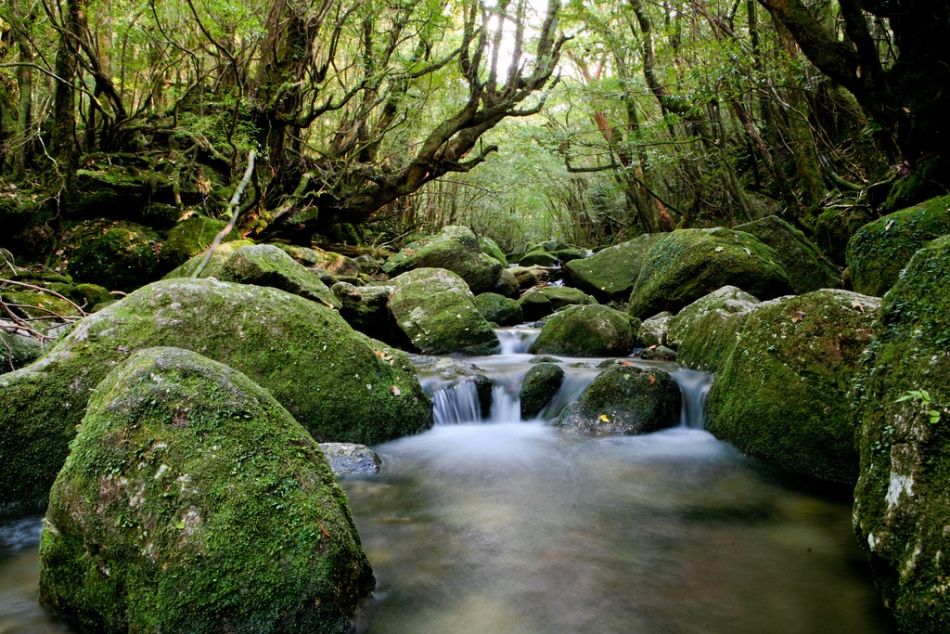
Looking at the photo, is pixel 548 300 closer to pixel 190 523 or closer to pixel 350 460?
pixel 350 460

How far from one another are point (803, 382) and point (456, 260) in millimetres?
9747

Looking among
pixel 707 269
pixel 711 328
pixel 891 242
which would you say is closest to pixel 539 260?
pixel 707 269

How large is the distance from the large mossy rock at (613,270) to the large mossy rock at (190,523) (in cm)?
1154

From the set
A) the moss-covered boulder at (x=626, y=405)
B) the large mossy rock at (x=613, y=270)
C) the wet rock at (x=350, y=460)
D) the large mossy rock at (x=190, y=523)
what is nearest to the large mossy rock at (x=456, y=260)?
the large mossy rock at (x=613, y=270)

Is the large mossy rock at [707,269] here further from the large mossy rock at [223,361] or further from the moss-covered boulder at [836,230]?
the large mossy rock at [223,361]

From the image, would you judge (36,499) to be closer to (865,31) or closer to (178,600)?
(178,600)

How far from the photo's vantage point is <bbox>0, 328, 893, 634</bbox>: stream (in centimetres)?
242

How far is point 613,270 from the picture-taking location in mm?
13547

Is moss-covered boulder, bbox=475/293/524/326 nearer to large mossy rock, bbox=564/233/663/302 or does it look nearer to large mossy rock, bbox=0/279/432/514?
large mossy rock, bbox=564/233/663/302

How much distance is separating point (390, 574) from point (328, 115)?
17.4 m

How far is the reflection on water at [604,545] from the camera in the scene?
2.44 metres

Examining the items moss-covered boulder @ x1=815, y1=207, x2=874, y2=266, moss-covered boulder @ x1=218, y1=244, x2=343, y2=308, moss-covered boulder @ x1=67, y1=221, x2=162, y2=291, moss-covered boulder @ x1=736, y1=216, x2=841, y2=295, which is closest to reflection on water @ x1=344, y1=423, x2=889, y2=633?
moss-covered boulder @ x1=218, y1=244, x2=343, y2=308

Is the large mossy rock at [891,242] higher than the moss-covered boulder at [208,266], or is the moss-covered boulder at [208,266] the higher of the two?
the moss-covered boulder at [208,266]

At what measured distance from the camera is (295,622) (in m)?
1.97
